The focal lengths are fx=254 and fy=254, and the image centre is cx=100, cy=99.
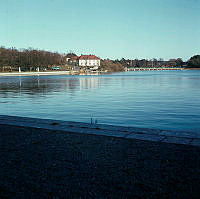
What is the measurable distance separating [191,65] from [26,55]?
12636 centimetres

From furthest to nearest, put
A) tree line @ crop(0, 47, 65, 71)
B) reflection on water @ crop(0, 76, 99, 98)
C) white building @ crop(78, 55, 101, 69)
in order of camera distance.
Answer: white building @ crop(78, 55, 101, 69) → tree line @ crop(0, 47, 65, 71) → reflection on water @ crop(0, 76, 99, 98)

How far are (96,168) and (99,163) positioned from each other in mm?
246

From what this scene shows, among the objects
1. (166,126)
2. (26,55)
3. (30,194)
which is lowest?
(166,126)

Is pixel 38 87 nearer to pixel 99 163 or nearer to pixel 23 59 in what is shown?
pixel 99 163

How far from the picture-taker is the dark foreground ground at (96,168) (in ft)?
12.2

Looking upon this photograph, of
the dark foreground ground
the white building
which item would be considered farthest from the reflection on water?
the white building

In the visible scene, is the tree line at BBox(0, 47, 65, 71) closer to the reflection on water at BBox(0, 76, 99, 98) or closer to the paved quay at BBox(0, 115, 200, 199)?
the reflection on water at BBox(0, 76, 99, 98)

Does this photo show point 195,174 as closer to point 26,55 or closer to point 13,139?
point 13,139

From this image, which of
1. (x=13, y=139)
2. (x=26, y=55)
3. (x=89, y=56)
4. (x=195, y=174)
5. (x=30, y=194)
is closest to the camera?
(x=30, y=194)

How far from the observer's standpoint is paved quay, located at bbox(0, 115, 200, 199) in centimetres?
376

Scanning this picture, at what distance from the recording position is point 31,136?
6.78 metres

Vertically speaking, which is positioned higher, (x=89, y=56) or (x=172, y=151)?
(x=89, y=56)

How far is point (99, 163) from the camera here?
15.6 ft

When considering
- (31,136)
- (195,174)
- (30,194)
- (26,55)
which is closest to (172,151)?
(195,174)
